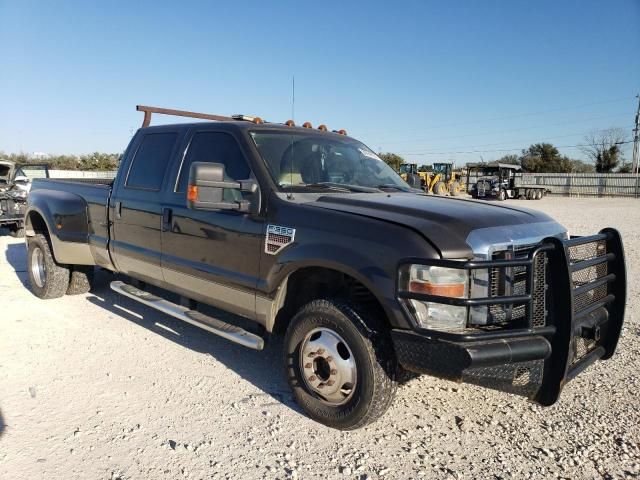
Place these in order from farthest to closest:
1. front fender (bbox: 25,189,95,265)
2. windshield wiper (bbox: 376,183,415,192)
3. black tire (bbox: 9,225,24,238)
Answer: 1. black tire (bbox: 9,225,24,238)
2. front fender (bbox: 25,189,95,265)
3. windshield wiper (bbox: 376,183,415,192)

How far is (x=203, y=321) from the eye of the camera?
3930mm

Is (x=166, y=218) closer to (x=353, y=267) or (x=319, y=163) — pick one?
(x=319, y=163)

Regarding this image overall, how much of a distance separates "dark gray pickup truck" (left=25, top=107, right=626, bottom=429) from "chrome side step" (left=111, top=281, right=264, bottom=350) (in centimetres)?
2

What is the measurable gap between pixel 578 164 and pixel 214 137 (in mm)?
63397

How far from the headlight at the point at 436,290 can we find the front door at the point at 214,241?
1.21 meters

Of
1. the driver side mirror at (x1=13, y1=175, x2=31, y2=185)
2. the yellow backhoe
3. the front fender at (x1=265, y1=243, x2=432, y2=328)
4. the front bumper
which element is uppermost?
the yellow backhoe

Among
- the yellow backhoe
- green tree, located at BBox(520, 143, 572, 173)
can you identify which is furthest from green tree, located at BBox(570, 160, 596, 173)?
the yellow backhoe

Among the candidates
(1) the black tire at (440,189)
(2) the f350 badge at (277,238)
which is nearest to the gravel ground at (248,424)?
(2) the f350 badge at (277,238)

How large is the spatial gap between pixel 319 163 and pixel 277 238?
995mm

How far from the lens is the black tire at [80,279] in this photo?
6.11m

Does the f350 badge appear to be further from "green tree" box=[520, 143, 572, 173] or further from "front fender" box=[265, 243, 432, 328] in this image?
"green tree" box=[520, 143, 572, 173]

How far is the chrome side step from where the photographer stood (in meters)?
3.54

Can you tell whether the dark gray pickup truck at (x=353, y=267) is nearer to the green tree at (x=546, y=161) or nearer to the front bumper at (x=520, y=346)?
the front bumper at (x=520, y=346)

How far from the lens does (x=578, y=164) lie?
193 feet
